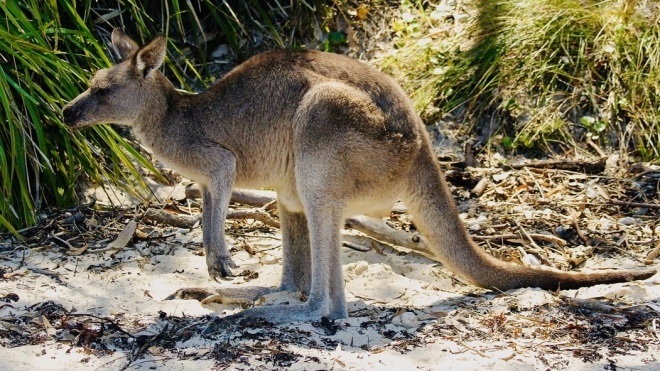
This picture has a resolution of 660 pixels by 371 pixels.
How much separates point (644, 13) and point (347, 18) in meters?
2.24

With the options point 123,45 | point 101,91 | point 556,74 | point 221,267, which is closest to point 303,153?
point 221,267

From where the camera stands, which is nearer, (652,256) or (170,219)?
(652,256)

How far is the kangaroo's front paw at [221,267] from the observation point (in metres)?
5.00

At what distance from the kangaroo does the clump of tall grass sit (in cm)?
210

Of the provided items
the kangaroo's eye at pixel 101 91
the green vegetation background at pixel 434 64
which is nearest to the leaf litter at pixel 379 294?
the green vegetation background at pixel 434 64

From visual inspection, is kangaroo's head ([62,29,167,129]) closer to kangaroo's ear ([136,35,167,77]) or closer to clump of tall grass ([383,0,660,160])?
kangaroo's ear ([136,35,167,77])

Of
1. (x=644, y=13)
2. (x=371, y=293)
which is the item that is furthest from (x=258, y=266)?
(x=644, y=13)

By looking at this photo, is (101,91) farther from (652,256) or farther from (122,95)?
(652,256)

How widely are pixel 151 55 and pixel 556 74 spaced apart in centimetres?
313

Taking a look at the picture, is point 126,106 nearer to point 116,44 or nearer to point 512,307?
point 116,44

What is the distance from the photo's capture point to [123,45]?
5582mm

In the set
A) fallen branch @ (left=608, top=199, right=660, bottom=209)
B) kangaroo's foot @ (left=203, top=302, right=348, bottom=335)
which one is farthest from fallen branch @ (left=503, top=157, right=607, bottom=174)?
kangaroo's foot @ (left=203, top=302, right=348, bottom=335)

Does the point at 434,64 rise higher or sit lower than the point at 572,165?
higher

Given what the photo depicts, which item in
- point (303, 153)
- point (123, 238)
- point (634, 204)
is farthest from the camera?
point (634, 204)
